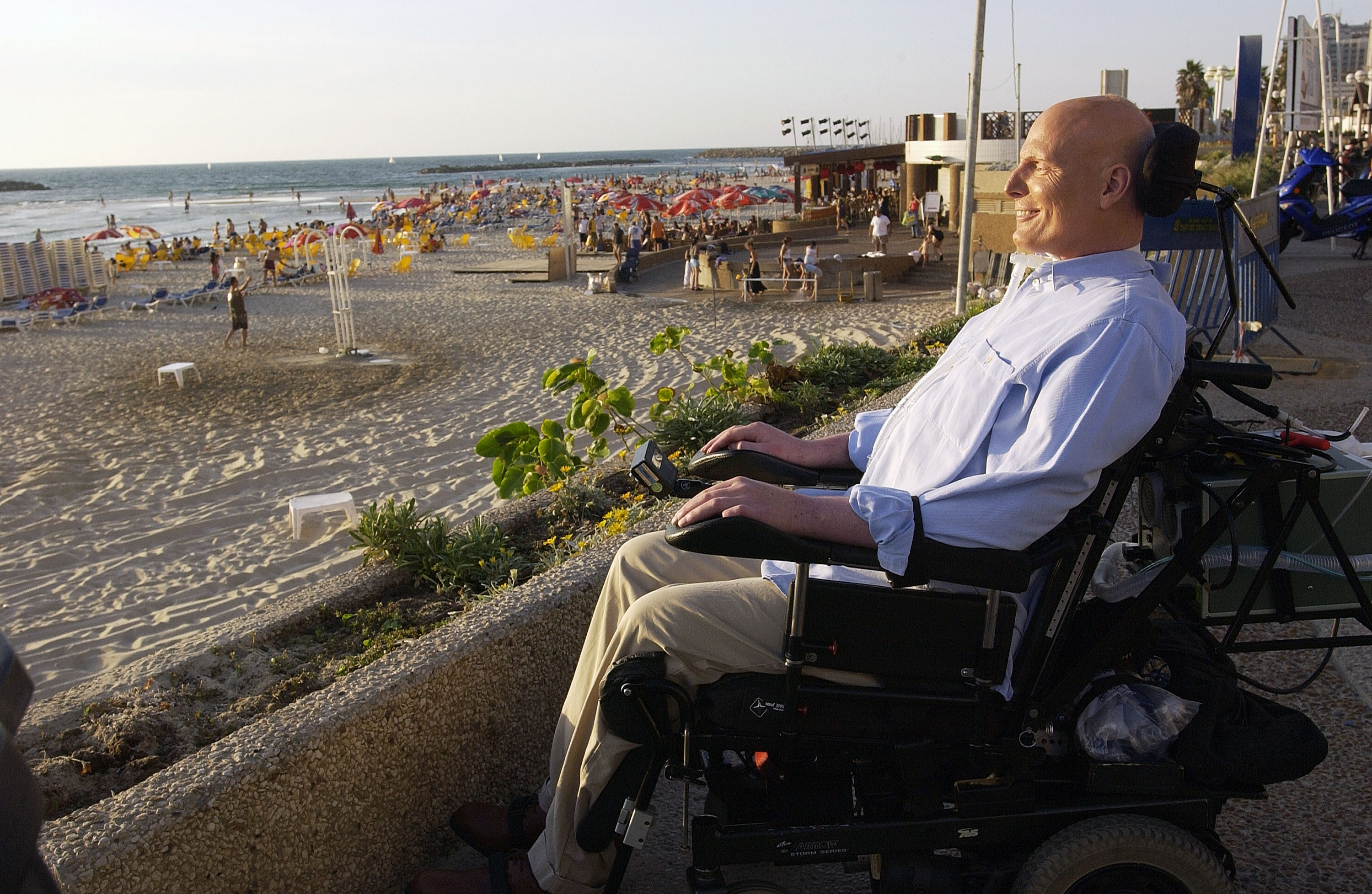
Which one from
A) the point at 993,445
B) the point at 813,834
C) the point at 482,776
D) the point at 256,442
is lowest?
the point at 256,442

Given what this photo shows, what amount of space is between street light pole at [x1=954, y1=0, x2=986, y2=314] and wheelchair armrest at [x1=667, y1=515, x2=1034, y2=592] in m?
11.8

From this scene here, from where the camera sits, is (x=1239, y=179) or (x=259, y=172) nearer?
(x=1239, y=179)

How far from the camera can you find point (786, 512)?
5.99ft

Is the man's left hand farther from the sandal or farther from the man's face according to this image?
the sandal

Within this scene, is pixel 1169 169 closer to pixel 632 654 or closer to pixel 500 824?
pixel 632 654

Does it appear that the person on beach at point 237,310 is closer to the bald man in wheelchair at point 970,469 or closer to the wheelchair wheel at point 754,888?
the bald man in wheelchair at point 970,469

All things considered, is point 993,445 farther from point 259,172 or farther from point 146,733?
point 259,172

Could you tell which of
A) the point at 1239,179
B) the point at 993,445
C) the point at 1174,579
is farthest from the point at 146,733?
the point at 1239,179

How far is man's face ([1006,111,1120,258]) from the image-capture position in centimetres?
200

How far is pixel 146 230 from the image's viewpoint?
34375 millimetres

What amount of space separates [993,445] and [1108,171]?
61cm

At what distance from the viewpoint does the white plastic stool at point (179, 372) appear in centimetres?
1391

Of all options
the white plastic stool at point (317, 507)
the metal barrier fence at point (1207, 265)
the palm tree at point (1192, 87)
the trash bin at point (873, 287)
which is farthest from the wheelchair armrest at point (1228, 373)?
the palm tree at point (1192, 87)

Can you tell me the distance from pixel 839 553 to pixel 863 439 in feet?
2.86
